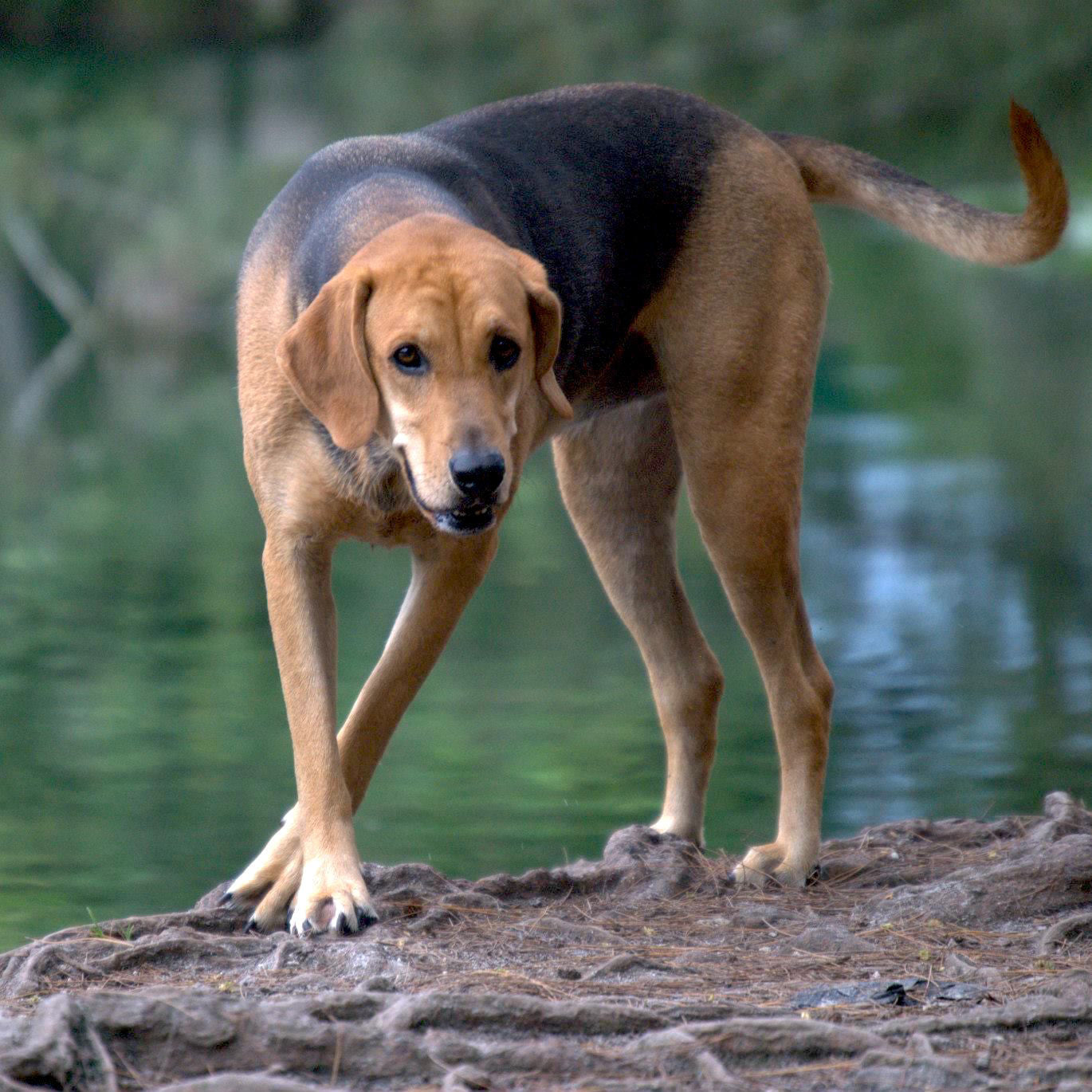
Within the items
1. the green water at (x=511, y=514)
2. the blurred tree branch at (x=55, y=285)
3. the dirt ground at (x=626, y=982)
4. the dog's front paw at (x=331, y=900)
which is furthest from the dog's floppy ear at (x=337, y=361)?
the blurred tree branch at (x=55, y=285)

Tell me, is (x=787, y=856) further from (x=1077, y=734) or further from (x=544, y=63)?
(x=544, y=63)

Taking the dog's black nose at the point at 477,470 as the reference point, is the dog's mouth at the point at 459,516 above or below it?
below

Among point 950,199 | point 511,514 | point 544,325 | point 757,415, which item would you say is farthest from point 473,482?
point 511,514

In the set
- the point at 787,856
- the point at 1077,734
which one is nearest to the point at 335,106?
the point at 1077,734

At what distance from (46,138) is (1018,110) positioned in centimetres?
2619

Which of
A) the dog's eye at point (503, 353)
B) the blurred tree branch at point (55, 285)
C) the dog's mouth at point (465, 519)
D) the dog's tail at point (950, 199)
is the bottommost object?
the dog's mouth at point (465, 519)

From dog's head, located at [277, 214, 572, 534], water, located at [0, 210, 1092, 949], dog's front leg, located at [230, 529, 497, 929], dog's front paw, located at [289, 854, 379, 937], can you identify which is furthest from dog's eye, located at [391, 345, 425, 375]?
water, located at [0, 210, 1092, 949]

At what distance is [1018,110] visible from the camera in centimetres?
530

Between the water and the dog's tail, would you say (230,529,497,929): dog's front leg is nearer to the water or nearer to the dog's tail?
the water

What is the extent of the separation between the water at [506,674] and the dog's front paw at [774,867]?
0.87 meters

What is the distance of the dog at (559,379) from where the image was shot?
13.7 feet

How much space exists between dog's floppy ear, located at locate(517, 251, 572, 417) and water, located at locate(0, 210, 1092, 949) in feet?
6.00

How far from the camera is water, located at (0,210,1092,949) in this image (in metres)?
6.32

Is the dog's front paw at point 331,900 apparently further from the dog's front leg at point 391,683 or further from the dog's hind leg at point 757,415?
the dog's hind leg at point 757,415
